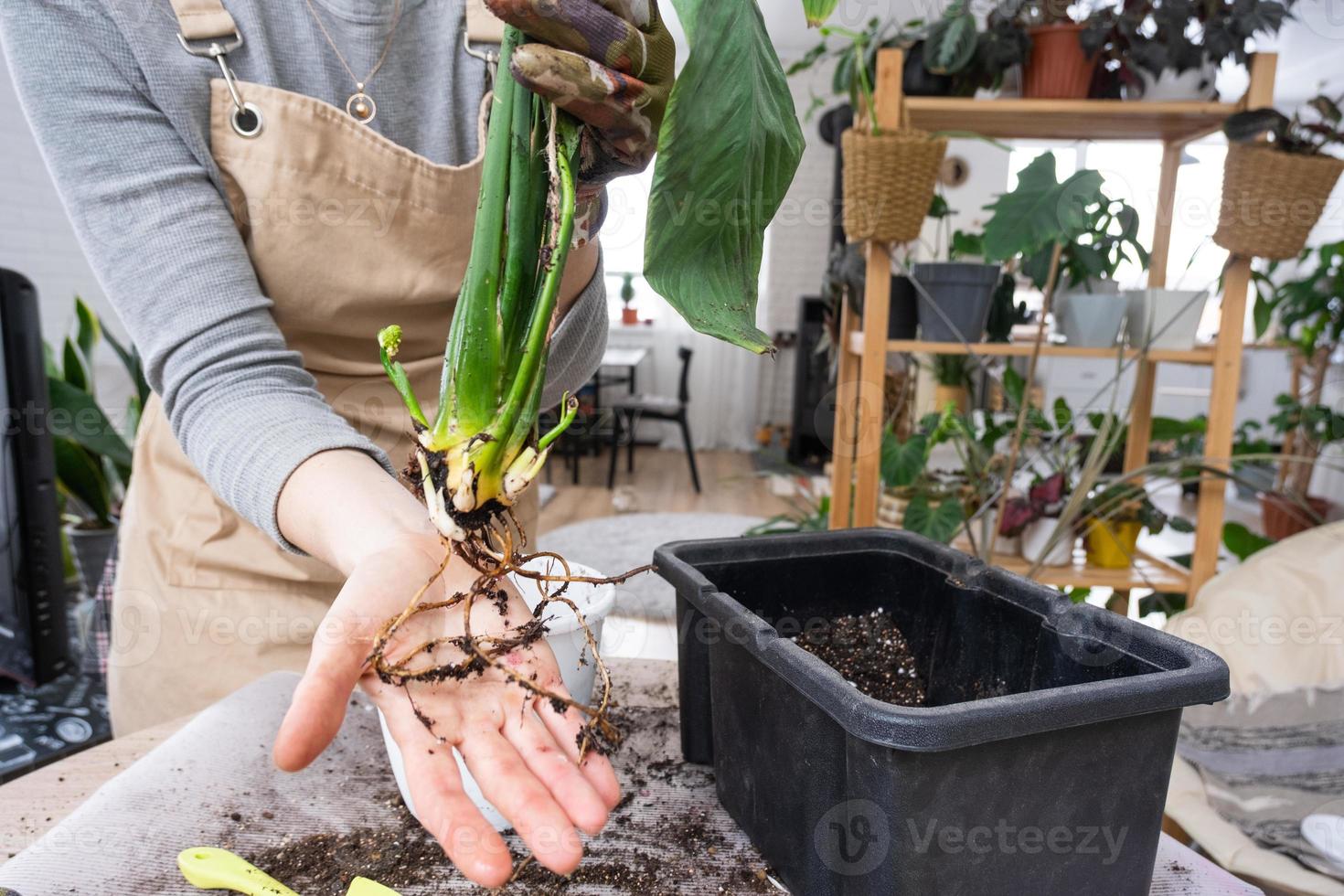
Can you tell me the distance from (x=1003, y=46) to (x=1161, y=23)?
27 cm

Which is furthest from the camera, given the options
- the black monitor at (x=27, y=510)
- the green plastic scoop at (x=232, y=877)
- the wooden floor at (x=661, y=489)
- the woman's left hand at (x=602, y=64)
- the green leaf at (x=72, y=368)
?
the wooden floor at (x=661, y=489)

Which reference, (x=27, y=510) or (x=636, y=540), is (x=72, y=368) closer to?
(x=27, y=510)

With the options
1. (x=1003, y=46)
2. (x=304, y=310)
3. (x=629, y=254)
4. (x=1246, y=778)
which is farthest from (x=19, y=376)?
(x=629, y=254)

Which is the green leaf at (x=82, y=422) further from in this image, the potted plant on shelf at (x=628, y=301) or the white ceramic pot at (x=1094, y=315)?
the potted plant on shelf at (x=628, y=301)

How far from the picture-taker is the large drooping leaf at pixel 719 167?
43 cm

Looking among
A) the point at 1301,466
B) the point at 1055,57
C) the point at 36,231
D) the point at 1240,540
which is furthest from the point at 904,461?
the point at 1301,466

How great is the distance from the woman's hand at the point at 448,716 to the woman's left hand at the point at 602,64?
0.27 metres

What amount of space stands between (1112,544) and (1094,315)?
1.59ft

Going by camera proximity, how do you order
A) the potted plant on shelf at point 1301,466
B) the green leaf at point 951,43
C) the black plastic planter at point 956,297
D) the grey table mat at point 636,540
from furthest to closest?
the potted plant on shelf at point 1301,466 → the grey table mat at point 636,540 → the black plastic planter at point 956,297 → the green leaf at point 951,43

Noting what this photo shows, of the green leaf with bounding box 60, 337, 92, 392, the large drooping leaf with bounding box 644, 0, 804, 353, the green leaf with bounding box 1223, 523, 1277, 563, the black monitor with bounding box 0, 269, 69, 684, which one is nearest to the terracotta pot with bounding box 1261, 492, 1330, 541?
the green leaf with bounding box 1223, 523, 1277, 563

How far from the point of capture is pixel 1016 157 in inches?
207

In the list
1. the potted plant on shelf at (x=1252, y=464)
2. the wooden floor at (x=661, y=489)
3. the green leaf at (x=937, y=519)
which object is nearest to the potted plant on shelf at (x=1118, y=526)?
the potted plant on shelf at (x=1252, y=464)

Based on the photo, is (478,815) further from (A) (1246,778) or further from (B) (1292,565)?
(B) (1292,565)

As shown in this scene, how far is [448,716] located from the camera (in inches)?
19.0
